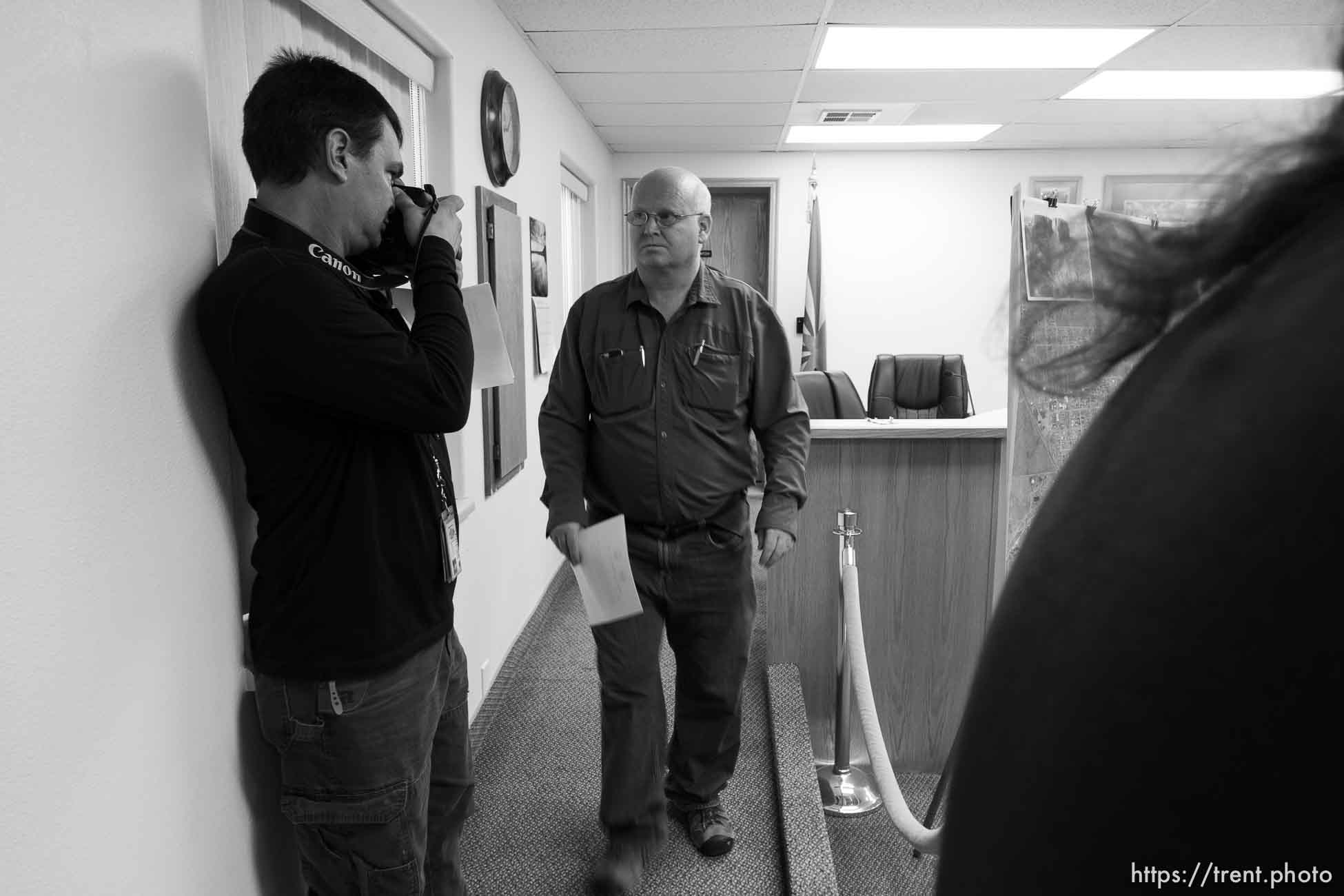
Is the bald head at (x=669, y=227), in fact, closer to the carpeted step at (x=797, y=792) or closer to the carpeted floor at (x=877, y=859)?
the carpeted step at (x=797, y=792)

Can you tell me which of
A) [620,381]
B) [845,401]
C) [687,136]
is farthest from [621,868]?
[687,136]

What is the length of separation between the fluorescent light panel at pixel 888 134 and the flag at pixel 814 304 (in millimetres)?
414

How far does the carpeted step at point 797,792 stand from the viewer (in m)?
1.86

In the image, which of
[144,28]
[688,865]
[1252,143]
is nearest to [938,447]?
[688,865]

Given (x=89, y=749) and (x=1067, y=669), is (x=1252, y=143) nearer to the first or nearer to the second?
(x=1067, y=669)

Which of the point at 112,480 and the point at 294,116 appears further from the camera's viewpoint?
the point at 294,116

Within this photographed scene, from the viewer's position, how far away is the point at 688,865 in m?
1.96

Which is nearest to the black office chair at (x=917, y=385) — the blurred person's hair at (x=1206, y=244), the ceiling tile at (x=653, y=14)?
the ceiling tile at (x=653, y=14)

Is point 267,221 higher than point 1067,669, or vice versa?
point 267,221

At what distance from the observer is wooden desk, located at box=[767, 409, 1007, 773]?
2482mm

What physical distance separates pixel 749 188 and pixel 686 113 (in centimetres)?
161

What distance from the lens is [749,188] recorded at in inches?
258

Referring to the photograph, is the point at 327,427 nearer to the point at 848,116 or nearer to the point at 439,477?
the point at 439,477

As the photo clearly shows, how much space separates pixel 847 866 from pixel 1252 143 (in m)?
2.18
